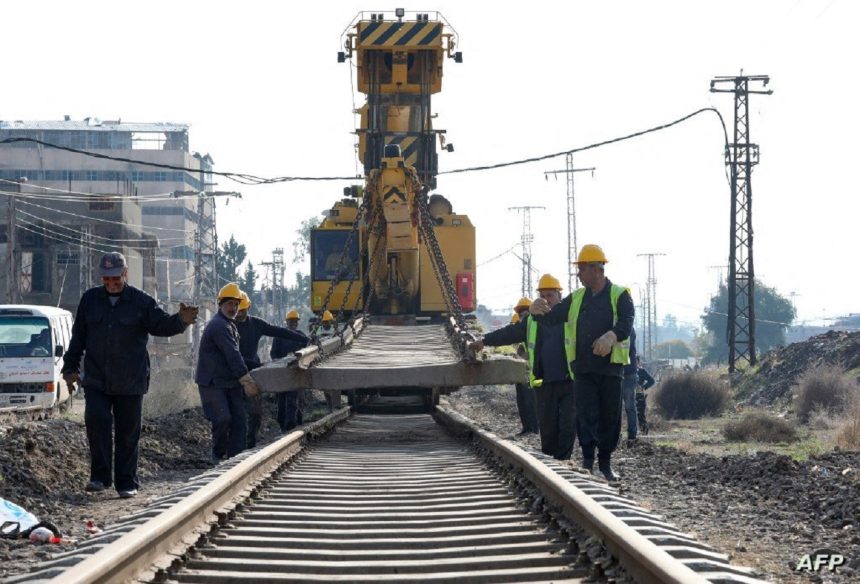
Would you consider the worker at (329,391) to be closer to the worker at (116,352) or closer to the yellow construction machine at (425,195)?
the yellow construction machine at (425,195)

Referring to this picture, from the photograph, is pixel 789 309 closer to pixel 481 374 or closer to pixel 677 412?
pixel 677 412

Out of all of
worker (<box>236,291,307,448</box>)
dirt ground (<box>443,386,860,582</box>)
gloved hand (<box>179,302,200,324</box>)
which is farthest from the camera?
worker (<box>236,291,307,448</box>)

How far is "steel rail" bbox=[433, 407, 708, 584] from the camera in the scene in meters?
4.68

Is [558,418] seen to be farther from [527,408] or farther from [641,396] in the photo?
[641,396]

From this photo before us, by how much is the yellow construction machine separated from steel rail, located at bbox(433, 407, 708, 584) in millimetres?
11896

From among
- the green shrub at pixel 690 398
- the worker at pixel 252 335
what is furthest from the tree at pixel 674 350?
the worker at pixel 252 335

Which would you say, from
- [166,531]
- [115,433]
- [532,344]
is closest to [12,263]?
[532,344]

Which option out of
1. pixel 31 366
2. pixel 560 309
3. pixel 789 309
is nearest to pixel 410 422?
pixel 560 309

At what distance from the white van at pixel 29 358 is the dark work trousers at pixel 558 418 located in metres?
13.2

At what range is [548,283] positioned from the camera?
12.9 metres

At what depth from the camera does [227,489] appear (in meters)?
7.34

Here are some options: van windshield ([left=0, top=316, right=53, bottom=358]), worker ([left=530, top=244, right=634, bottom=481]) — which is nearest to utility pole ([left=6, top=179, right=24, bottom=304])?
van windshield ([left=0, top=316, right=53, bottom=358])

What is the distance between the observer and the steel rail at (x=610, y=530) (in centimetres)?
468

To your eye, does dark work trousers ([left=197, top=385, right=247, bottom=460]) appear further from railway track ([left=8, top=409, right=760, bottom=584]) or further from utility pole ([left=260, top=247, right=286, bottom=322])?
utility pole ([left=260, top=247, right=286, bottom=322])
